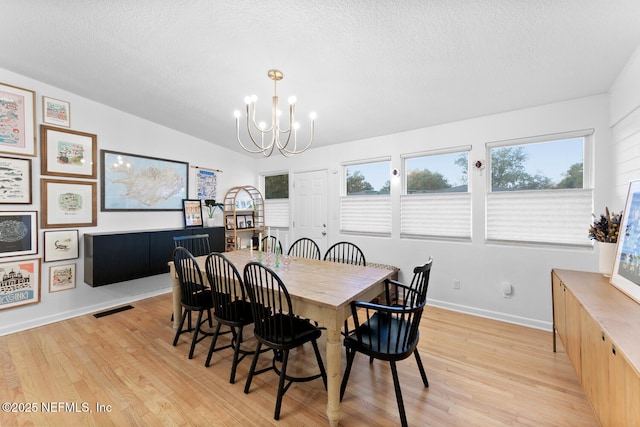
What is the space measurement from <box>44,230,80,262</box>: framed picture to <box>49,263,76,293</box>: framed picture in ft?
0.38

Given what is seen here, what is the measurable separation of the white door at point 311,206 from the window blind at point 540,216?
242 cm

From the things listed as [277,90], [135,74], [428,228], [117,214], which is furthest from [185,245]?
[428,228]

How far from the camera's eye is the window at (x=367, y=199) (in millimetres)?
A: 4035

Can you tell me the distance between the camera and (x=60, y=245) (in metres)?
3.21

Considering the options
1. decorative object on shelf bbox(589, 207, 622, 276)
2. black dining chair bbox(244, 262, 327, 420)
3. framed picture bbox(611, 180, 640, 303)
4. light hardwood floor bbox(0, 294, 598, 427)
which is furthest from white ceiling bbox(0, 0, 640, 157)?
light hardwood floor bbox(0, 294, 598, 427)

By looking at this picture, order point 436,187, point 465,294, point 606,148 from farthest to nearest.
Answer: point 436,187
point 465,294
point 606,148

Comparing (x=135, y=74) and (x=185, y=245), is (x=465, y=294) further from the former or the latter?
(x=135, y=74)

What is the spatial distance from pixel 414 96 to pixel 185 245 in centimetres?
344

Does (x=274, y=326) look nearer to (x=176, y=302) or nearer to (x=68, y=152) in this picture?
(x=176, y=302)

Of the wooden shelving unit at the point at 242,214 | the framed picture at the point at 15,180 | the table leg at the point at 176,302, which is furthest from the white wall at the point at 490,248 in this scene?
the framed picture at the point at 15,180

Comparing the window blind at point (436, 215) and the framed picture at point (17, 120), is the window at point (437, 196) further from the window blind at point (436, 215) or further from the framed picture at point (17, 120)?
the framed picture at point (17, 120)

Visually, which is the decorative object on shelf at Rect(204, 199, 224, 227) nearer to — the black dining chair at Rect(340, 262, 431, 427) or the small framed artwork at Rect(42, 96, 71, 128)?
the small framed artwork at Rect(42, 96, 71, 128)

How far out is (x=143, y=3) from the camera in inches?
75.6

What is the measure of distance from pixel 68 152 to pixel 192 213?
5.46ft
